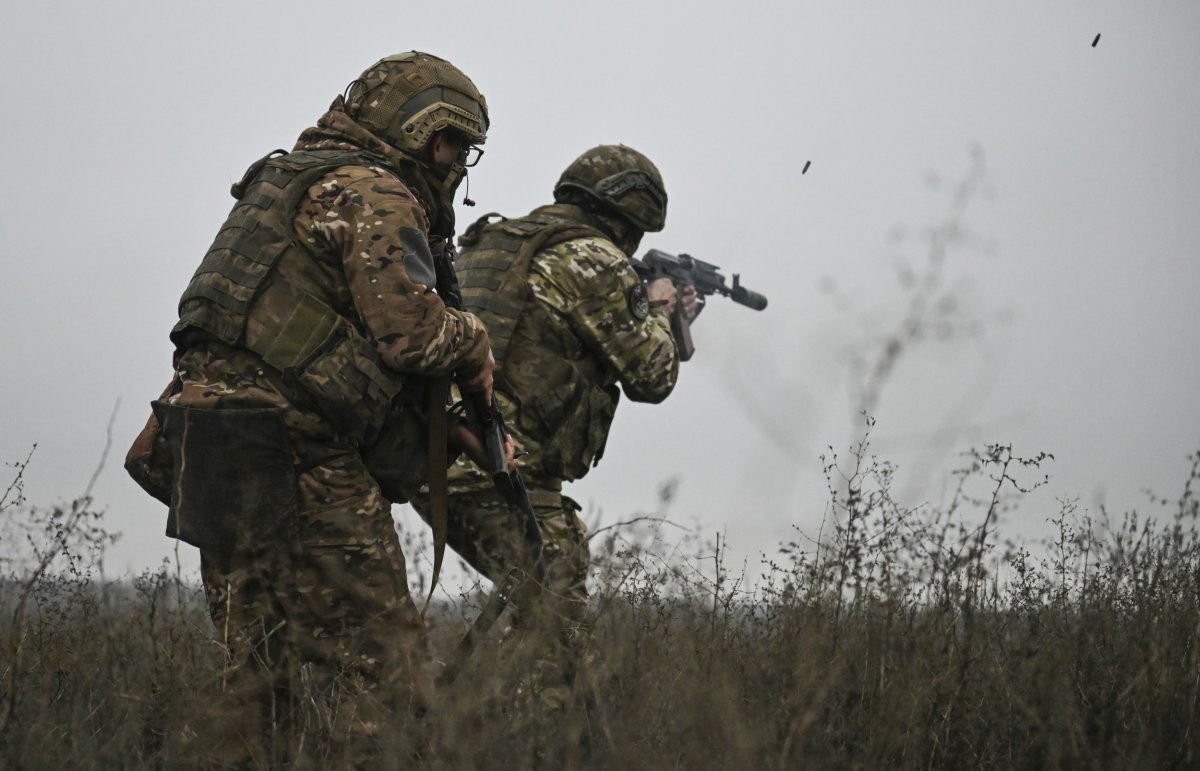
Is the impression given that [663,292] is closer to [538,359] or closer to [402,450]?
[538,359]

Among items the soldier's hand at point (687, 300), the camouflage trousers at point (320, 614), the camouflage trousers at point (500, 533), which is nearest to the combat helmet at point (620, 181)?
the soldier's hand at point (687, 300)

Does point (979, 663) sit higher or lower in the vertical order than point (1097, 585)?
lower

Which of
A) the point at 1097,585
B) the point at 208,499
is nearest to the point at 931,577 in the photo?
the point at 1097,585

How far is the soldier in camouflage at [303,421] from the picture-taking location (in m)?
3.43

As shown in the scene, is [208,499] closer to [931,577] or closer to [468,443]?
[468,443]

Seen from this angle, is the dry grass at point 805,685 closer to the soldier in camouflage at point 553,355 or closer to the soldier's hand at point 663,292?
the soldier in camouflage at point 553,355

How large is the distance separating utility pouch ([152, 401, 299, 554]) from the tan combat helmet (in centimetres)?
94

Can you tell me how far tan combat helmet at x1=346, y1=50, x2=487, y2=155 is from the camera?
12.6ft

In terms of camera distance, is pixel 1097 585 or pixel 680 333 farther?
pixel 680 333

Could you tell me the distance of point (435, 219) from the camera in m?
3.99

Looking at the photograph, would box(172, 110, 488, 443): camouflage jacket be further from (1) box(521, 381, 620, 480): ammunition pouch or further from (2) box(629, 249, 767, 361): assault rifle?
(2) box(629, 249, 767, 361): assault rifle

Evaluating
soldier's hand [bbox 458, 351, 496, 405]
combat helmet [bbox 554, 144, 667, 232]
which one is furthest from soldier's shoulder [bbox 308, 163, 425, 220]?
combat helmet [bbox 554, 144, 667, 232]

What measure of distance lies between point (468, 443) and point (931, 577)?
1.39 m

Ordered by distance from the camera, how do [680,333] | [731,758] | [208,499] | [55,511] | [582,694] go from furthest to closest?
[680,333]
[55,511]
[208,499]
[582,694]
[731,758]
